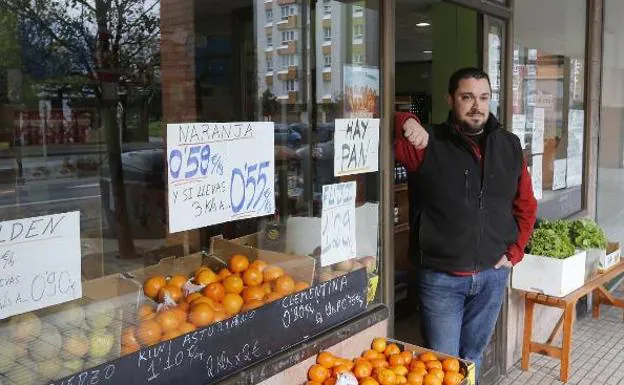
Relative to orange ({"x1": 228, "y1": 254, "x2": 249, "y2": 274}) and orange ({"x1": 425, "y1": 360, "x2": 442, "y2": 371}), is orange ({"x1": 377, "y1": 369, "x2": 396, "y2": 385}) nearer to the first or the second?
orange ({"x1": 425, "y1": 360, "x2": 442, "y2": 371})

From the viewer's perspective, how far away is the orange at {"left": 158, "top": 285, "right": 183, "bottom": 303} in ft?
7.50

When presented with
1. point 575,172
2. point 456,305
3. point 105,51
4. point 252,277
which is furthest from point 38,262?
point 575,172

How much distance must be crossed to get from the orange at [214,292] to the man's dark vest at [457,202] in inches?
40.7

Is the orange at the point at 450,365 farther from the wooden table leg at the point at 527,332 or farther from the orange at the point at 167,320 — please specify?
the wooden table leg at the point at 527,332

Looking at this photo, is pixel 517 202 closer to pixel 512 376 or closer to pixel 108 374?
pixel 512 376

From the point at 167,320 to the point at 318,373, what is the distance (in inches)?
25.3

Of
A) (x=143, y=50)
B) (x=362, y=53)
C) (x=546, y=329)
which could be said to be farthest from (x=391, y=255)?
(x=143, y=50)

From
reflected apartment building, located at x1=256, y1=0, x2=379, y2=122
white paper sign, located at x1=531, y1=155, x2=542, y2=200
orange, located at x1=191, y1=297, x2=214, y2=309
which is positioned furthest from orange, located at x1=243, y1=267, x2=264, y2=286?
white paper sign, located at x1=531, y1=155, x2=542, y2=200

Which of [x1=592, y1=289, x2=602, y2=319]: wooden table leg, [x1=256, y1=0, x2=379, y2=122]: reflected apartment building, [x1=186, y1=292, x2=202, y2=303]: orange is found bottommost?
[x1=592, y1=289, x2=602, y2=319]: wooden table leg

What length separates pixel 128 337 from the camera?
1.98m

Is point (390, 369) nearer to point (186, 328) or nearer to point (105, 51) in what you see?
point (186, 328)

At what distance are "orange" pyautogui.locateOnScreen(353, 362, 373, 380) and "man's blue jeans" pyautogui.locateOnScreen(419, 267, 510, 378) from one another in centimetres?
57

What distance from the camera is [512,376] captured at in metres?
4.03

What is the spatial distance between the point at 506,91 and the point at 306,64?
146cm
